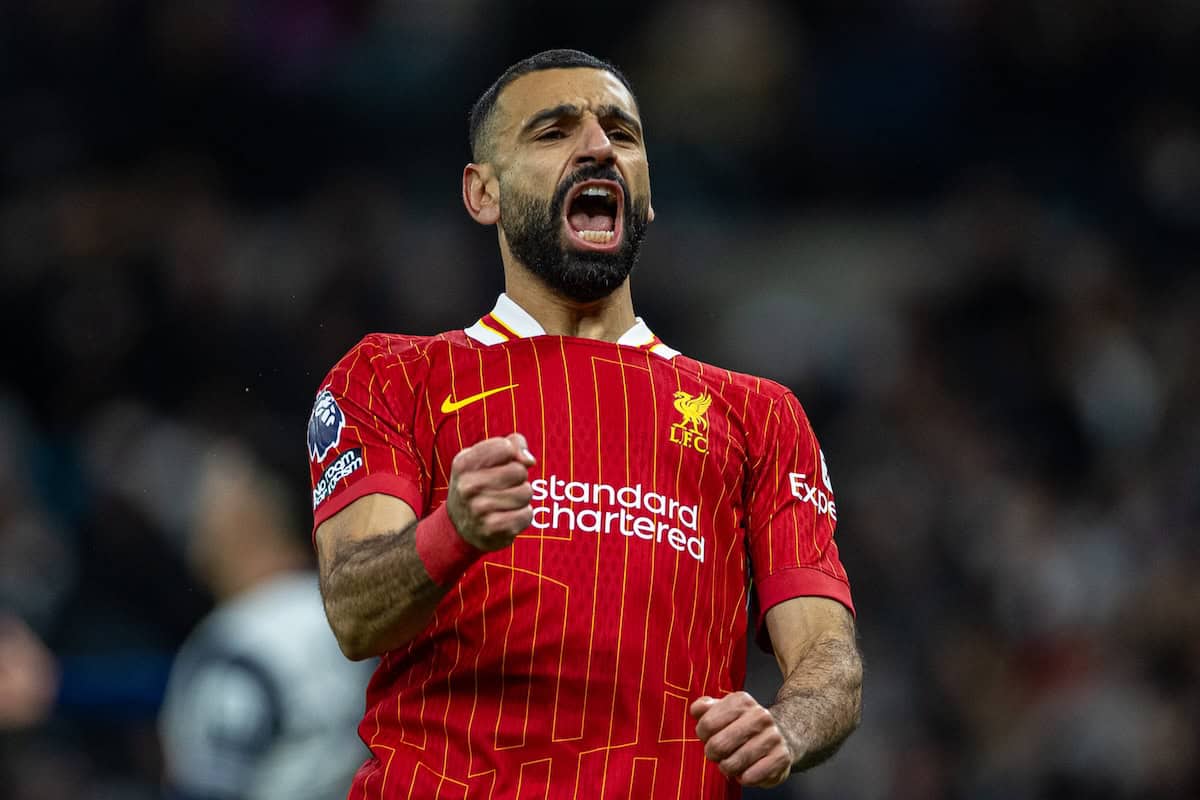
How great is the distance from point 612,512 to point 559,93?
36.6 inches

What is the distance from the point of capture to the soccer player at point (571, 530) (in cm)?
312

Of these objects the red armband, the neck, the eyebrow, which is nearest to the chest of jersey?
the neck

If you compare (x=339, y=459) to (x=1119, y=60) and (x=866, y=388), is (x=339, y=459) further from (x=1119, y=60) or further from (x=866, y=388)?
(x=1119, y=60)

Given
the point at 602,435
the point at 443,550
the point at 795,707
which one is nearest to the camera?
the point at 443,550

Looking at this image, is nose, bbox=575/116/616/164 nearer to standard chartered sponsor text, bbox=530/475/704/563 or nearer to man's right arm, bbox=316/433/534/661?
standard chartered sponsor text, bbox=530/475/704/563

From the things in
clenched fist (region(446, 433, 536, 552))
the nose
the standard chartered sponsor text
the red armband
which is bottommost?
the red armband

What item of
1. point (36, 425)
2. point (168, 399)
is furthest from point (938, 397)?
point (36, 425)

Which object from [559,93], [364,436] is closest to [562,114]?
[559,93]

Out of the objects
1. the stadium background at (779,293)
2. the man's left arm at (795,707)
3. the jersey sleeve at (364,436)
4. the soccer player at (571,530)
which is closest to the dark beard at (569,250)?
the soccer player at (571,530)

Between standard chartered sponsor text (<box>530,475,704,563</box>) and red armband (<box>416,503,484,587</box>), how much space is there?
0.36m

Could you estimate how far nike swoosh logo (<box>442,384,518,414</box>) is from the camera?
3.40 meters

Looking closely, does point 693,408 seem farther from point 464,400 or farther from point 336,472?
point 336,472

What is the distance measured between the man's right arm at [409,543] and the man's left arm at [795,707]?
46 cm

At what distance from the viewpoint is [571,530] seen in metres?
3.28
